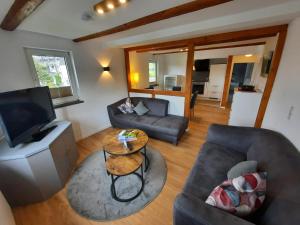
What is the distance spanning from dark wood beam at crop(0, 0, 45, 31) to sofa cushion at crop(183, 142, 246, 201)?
2.38 m

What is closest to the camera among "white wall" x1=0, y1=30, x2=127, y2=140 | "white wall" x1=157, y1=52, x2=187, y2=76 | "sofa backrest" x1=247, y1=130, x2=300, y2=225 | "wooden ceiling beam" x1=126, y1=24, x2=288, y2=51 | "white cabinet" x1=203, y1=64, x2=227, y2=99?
"sofa backrest" x1=247, y1=130, x2=300, y2=225

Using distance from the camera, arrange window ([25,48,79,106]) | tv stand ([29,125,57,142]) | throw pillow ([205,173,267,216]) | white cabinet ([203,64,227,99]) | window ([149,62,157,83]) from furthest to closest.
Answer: window ([149,62,157,83]) < white cabinet ([203,64,227,99]) < window ([25,48,79,106]) < tv stand ([29,125,57,142]) < throw pillow ([205,173,267,216])

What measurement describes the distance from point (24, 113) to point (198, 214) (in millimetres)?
2345

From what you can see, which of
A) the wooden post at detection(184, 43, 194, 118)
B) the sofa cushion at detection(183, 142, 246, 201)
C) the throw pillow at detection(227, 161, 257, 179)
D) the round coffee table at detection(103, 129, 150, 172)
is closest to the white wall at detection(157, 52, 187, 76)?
the wooden post at detection(184, 43, 194, 118)

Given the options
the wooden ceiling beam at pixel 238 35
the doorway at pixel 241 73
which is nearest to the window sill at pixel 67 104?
the wooden ceiling beam at pixel 238 35

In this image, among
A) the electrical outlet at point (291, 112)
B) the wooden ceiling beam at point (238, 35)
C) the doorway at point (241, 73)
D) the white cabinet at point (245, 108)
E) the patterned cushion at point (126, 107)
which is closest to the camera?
the electrical outlet at point (291, 112)

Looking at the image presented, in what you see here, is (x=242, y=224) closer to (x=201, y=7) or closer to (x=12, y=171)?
(x=201, y=7)

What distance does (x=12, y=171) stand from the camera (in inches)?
61.3

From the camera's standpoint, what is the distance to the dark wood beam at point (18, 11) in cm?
129

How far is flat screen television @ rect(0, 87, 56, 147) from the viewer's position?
1.53 m

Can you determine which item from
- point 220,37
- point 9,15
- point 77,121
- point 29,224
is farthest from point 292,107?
point 77,121

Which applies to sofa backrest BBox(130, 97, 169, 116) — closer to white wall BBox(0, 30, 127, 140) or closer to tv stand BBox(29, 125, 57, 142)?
white wall BBox(0, 30, 127, 140)

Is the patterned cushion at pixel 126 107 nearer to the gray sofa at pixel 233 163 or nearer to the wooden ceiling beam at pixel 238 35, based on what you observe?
the wooden ceiling beam at pixel 238 35

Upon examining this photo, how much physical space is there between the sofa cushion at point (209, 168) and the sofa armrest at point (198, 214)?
0.31m
